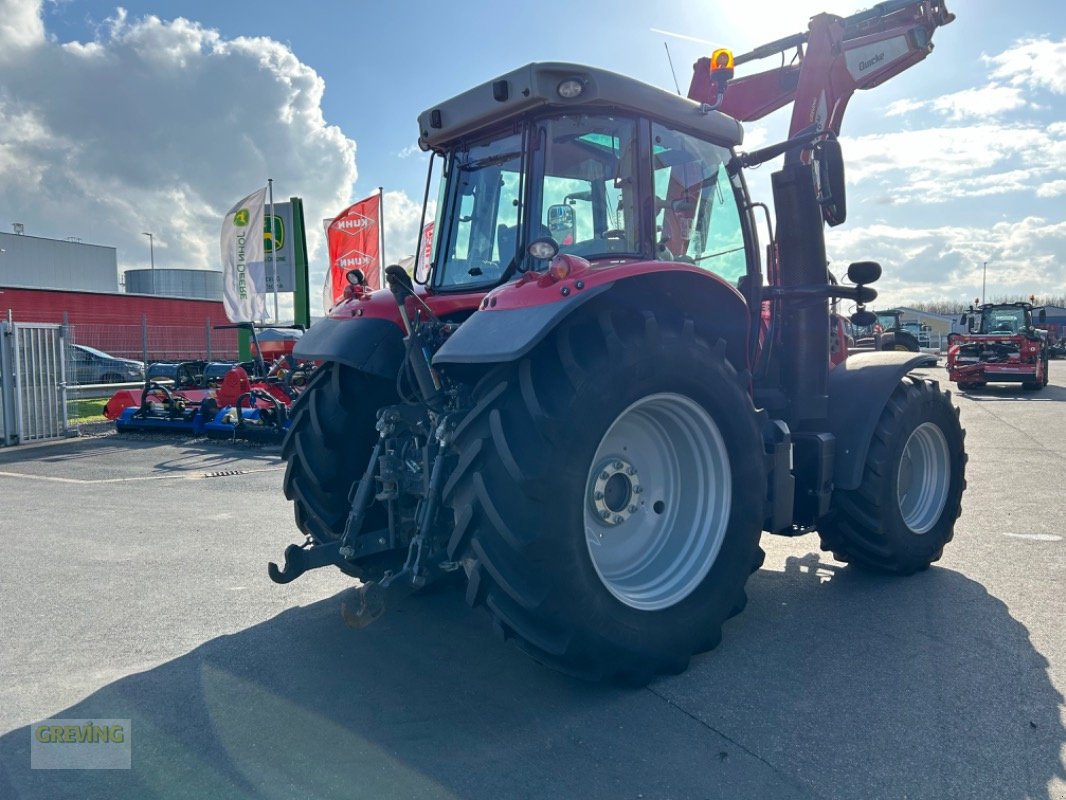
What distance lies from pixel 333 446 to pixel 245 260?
12179mm

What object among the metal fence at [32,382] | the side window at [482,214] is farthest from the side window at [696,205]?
the metal fence at [32,382]

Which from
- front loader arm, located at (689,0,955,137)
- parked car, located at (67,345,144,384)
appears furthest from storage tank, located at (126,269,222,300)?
front loader arm, located at (689,0,955,137)

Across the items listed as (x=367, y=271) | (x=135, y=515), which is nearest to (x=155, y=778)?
(x=135, y=515)

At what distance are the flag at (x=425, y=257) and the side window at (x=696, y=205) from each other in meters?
1.35

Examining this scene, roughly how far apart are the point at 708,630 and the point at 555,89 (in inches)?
97.2

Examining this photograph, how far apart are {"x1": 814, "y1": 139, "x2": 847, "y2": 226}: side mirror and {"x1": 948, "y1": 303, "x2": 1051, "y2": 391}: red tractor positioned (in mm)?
19943

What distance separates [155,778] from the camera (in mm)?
2576

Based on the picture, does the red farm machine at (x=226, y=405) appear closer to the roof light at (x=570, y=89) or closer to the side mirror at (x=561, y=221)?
the side mirror at (x=561, y=221)

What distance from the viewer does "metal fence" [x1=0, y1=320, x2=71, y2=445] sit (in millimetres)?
12328

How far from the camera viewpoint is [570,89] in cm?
347

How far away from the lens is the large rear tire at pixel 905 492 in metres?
4.45

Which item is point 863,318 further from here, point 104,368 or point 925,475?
point 104,368

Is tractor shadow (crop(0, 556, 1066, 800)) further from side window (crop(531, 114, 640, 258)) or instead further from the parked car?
the parked car

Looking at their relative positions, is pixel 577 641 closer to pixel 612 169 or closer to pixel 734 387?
pixel 734 387
